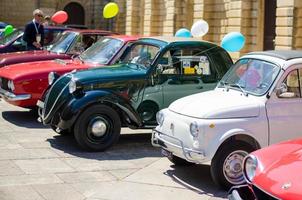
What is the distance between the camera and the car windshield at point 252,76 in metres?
6.83

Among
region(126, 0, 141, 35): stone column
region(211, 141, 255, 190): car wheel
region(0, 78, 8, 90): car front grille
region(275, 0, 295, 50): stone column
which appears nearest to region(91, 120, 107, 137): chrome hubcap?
region(211, 141, 255, 190): car wheel

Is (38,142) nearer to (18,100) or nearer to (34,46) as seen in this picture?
(18,100)

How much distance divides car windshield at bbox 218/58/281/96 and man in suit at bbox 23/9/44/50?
7523 mm

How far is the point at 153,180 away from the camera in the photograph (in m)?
7.06

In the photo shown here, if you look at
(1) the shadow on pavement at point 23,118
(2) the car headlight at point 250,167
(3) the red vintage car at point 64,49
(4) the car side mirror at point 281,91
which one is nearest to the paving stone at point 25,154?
(1) the shadow on pavement at point 23,118

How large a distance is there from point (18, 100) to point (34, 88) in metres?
0.37

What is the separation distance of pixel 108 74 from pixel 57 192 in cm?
269

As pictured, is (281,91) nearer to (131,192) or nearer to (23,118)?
(131,192)

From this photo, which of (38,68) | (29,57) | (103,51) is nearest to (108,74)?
(103,51)

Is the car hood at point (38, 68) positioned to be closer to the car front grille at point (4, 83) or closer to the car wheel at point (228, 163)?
the car front grille at point (4, 83)

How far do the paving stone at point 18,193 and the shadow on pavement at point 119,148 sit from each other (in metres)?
1.79

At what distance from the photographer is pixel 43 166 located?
7.50 metres

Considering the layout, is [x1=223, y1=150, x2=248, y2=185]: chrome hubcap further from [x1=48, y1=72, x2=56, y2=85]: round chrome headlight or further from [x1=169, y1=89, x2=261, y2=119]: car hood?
[x1=48, y1=72, x2=56, y2=85]: round chrome headlight

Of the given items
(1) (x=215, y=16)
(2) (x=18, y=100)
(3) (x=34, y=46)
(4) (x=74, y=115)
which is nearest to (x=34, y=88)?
(2) (x=18, y=100)
